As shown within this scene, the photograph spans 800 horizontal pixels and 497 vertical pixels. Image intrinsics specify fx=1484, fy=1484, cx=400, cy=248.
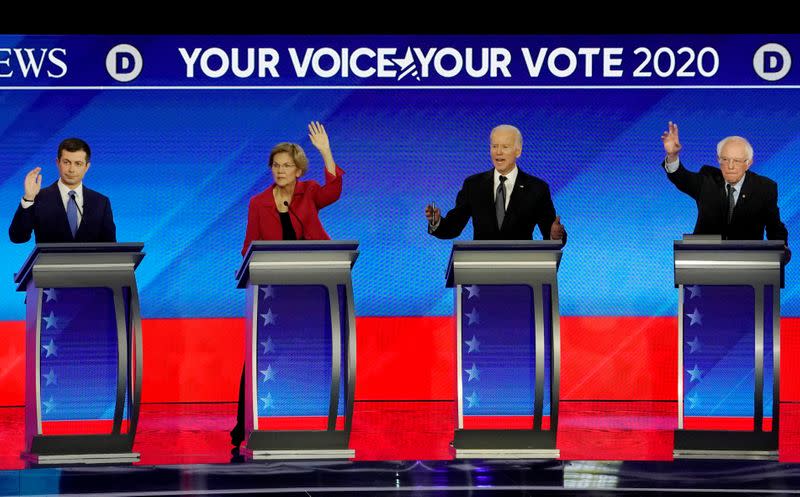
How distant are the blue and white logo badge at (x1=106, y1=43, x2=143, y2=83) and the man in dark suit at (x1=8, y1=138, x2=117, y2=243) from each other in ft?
5.83

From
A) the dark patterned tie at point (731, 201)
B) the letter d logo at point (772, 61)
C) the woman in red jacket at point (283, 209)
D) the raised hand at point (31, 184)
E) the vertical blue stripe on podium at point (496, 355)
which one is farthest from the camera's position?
the letter d logo at point (772, 61)

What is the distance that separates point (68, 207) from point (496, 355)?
2161 mm

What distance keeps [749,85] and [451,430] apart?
8.99ft

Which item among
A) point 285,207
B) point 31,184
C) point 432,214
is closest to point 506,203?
point 432,214

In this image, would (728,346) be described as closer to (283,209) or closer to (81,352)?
(283,209)

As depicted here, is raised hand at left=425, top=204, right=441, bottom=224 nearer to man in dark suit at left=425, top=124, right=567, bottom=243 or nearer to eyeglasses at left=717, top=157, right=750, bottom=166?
man in dark suit at left=425, top=124, right=567, bottom=243

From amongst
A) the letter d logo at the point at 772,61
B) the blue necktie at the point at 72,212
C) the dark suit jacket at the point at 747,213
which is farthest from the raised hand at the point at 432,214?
the letter d logo at the point at 772,61

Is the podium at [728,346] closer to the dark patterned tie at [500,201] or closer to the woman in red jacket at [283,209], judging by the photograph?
the dark patterned tie at [500,201]

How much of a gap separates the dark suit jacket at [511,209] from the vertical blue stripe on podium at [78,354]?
1.68m

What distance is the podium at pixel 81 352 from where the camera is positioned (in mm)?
6293

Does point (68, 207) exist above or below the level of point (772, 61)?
below

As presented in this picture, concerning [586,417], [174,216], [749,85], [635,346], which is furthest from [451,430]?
[749,85]

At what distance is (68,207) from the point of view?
7.00m

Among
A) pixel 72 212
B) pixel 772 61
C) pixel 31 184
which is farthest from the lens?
pixel 772 61
